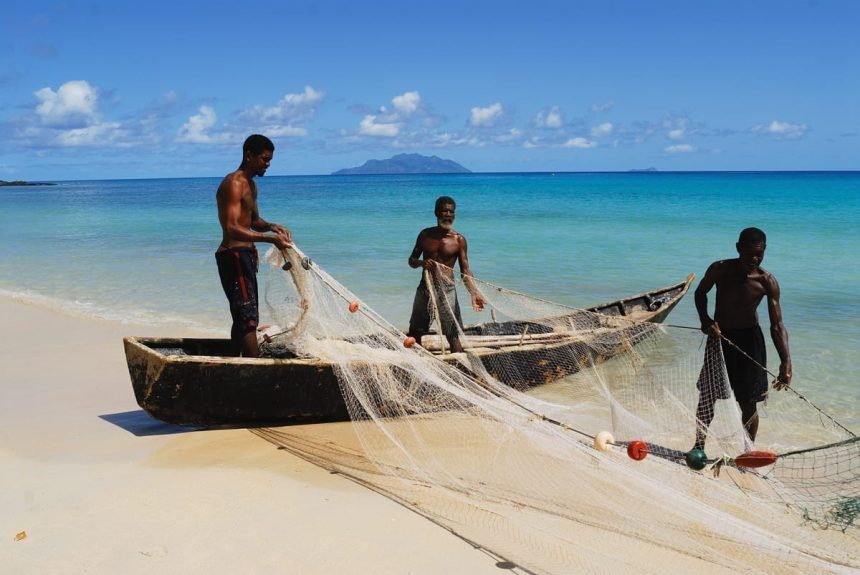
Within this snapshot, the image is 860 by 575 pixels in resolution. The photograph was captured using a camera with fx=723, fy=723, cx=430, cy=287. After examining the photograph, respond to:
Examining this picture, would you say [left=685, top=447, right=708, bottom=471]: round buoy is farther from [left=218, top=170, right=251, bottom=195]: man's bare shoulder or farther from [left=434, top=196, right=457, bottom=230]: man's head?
[left=218, top=170, right=251, bottom=195]: man's bare shoulder

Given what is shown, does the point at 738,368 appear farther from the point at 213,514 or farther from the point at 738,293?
the point at 213,514

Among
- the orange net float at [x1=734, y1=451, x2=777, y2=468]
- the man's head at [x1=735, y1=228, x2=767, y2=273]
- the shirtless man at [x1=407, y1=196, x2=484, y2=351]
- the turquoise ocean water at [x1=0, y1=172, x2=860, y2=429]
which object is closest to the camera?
the orange net float at [x1=734, y1=451, x2=777, y2=468]

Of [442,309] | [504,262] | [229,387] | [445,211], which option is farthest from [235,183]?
[504,262]

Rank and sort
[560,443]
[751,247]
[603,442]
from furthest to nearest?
[751,247] → [560,443] → [603,442]

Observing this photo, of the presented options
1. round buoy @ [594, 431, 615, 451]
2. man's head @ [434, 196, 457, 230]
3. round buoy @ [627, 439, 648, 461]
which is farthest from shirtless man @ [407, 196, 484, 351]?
round buoy @ [627, 439, 648, 461]

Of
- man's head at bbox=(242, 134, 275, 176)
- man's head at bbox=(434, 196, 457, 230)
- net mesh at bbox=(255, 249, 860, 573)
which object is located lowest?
net mesh at bbox=(255, 249, 860, 573)

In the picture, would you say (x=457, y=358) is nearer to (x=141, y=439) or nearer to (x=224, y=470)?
(x=224, y=470)

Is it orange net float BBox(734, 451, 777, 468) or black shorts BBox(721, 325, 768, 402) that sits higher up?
black shorts BBox(721, 325, 768, 402)

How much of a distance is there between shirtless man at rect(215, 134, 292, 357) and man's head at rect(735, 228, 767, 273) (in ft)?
8.88

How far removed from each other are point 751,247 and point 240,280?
3.03 metres

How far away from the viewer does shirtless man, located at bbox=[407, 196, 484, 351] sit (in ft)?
18.1

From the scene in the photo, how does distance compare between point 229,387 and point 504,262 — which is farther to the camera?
point 504,262

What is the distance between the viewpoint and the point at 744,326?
404cm

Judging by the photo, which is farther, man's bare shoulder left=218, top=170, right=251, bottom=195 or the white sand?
man's bare shoulder left=218, top=170, right=251, bottom=195
